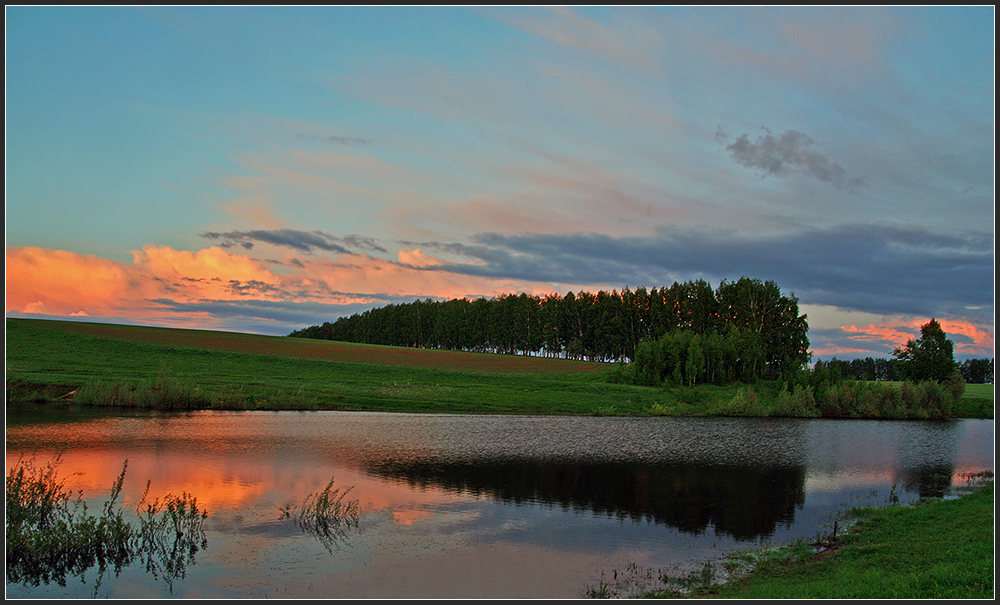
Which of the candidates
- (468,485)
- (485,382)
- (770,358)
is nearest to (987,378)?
(770,358)

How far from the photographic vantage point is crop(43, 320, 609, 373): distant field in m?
91.4

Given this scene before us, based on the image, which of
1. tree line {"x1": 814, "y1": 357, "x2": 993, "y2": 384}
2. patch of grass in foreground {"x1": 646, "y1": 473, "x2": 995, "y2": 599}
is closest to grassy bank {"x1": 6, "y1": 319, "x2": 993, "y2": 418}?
patch of grass in foreground {"x1": 646, "y1": 473, "x2": 995, "y2": 599}

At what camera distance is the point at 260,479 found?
26.7m

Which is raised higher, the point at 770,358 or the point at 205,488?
the point at 770,358

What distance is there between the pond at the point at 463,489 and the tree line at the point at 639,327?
3452 cm

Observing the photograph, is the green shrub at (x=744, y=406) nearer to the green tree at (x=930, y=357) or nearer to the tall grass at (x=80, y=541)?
the green tree at (x=930, y=357)

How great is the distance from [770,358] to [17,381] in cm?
9580

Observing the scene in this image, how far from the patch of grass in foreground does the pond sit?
209 cm

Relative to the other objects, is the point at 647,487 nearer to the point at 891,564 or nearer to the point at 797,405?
the point at 891,564

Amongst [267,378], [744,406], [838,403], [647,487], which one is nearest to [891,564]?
[647,487]

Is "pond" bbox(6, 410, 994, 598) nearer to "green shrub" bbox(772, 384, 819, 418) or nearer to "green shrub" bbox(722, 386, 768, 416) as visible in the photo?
"green shrub" bbox(722, 386, 768, 416)

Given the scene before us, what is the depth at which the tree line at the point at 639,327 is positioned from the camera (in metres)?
84.9

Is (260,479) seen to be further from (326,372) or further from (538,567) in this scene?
(326,372)

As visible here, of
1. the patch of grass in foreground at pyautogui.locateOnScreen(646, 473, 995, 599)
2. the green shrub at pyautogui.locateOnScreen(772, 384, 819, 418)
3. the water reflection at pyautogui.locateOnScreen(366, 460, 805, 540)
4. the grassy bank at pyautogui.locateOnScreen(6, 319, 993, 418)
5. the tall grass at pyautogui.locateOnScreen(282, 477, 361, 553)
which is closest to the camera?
the patch of grass in foreground at pyautogui.locateOnScreen(646, 473, 995, 599)
